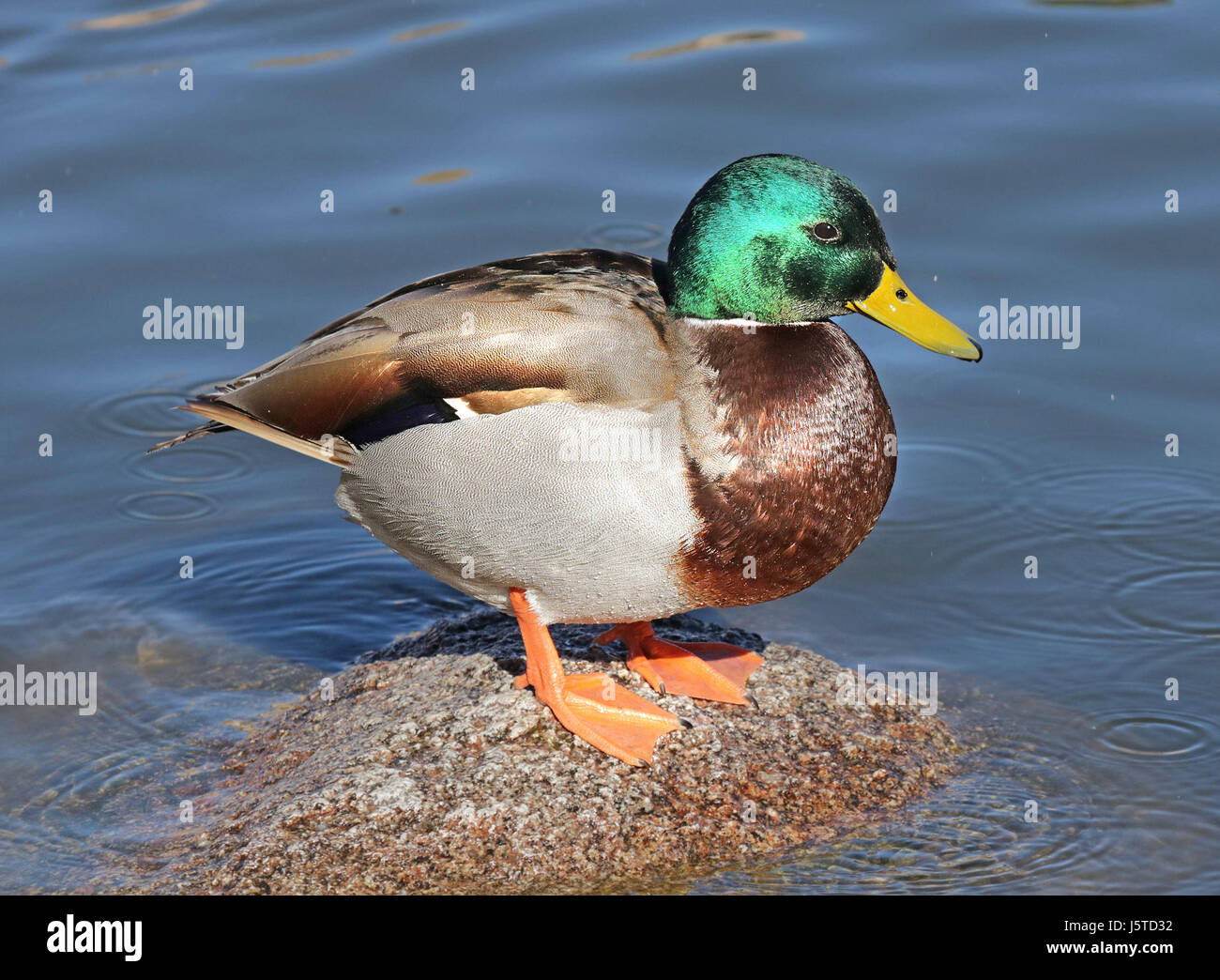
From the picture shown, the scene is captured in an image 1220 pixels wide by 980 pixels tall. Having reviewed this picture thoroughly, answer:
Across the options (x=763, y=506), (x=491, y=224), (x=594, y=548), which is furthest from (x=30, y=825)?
(x=491, y=224)

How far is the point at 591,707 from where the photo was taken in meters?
4.91

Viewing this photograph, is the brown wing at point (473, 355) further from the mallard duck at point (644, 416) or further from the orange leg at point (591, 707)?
the orange leg at point (591, 707)

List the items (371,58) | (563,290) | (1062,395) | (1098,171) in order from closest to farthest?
1. (563,290)
2. (1062,395)
3. (1098,171)
4. (371,58)

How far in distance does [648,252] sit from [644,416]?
397 centimetres

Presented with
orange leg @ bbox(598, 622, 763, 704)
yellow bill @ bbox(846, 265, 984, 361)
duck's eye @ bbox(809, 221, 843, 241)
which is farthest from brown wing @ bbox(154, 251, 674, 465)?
orange leg @ bbox(598, 622, 763, 704)

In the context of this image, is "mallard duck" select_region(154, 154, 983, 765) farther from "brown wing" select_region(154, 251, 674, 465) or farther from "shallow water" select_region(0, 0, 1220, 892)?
"shallow water" select_region(0, 0, 1220, 892)

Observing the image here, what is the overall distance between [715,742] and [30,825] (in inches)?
89.5

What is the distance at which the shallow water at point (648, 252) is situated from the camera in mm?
5496

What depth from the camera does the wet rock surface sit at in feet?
14.6

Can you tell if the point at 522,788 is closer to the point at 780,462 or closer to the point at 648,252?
the point at 780,462

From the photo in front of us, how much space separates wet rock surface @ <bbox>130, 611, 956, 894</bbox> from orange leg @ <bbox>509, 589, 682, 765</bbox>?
5 cm

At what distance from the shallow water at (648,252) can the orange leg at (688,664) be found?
73 centimetres

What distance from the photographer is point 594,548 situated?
181 inches

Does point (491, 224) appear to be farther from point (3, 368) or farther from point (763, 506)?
point (763, 506)
